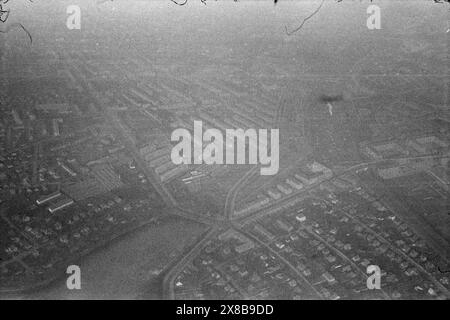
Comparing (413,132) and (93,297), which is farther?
(413,132)

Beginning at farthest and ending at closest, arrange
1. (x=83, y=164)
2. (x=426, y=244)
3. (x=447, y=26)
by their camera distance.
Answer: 1. (x=447, y=26)
2. (x=83, y=164)
3. (x=426, y=244)

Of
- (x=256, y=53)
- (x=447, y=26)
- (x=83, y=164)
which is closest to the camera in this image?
(x=83, y=164)

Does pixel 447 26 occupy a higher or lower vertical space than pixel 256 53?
higher

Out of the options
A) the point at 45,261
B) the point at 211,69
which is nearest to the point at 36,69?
the point at 211,69

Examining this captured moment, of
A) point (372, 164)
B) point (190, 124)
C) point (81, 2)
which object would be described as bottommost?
point (372, 164)
